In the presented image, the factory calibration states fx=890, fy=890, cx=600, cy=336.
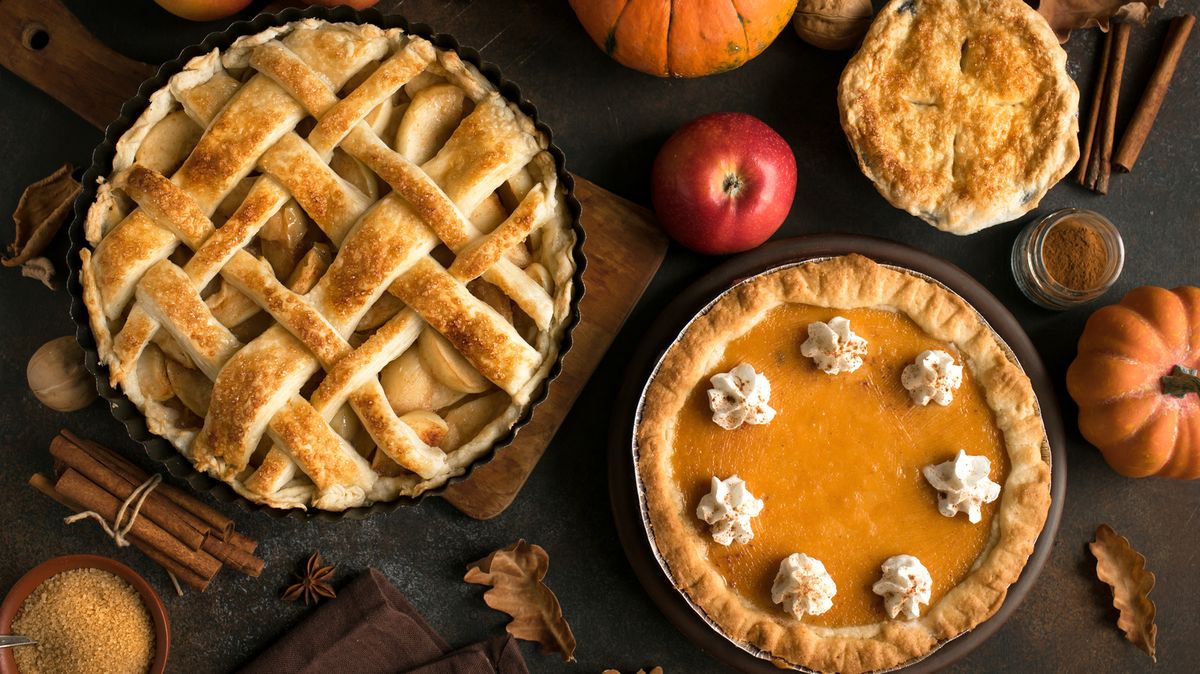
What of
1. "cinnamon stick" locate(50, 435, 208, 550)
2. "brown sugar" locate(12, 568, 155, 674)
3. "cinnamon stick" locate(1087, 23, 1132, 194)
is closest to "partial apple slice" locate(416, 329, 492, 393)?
"cinnamon stick" locate(50, 435, 208, 550)

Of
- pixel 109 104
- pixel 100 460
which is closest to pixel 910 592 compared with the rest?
pixel 100 460

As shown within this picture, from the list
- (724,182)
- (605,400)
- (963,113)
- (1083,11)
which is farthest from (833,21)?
(605,400)

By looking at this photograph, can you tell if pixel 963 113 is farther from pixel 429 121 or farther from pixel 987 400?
pixel 429 121

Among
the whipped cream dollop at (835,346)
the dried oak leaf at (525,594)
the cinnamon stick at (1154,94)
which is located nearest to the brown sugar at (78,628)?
the dried oak leaf at (525,594)

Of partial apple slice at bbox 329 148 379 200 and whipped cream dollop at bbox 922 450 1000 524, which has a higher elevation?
partial apple slice at bbox 329 148 379 200

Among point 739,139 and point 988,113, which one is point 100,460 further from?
point 988,113

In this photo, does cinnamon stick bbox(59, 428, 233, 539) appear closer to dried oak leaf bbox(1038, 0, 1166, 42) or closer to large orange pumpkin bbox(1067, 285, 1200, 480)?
large orange pumpkin bbox(1067, 285, 1200, 480)
